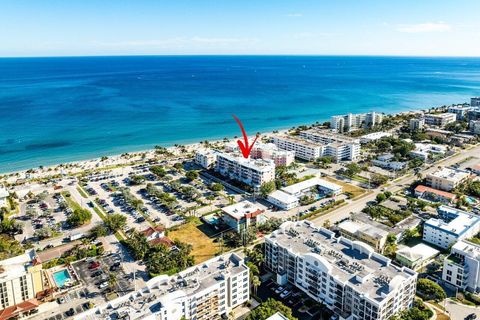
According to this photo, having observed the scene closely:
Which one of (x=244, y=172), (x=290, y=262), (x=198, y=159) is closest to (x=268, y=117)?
(x=198, y=159)

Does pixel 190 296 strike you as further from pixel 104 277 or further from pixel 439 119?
pixel 439 119

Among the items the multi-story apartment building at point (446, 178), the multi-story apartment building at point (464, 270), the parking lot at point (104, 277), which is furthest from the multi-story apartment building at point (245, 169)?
the multi-story apartment building at point (464, 270)

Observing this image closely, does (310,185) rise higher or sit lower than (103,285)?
higher

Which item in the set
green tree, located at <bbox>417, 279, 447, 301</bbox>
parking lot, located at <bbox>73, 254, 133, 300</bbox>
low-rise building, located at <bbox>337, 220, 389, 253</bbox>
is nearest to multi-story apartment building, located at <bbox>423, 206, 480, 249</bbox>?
low-rise building, located at <bbox>337, 220, 389, 253</bbox>

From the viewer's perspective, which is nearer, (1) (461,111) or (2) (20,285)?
(2) (20,285)

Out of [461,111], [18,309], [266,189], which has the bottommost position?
[18,309]

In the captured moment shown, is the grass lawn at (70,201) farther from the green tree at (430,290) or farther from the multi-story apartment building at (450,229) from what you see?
the multi-story apartment building at (450,229)

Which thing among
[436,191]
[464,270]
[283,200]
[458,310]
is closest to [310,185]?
[283,200]
